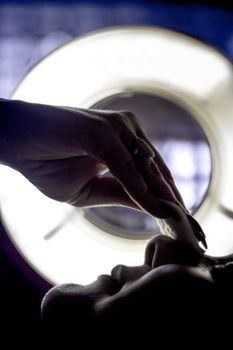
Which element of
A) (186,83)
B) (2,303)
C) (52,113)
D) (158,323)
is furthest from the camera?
(186,83)

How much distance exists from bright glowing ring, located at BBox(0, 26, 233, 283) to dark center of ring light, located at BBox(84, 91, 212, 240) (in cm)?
2

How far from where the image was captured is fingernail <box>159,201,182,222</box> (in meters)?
0.65

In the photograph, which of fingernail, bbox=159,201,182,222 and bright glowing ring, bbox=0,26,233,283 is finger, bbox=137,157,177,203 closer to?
fingernail, bbox=159,201,182,222

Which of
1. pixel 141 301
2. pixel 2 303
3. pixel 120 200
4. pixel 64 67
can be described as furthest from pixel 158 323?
pixel 64 67

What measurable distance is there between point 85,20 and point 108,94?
0.14 m

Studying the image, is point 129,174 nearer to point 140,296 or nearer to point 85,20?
point 140,296

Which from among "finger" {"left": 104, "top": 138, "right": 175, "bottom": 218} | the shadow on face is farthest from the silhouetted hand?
the shadow on face

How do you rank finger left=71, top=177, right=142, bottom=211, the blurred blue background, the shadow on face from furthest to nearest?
the blurred blue background
finger left=71, top=177, right=142, bottom=211
the shadow on face

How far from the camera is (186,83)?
92 cm

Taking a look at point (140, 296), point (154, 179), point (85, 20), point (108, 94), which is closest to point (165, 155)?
point (108, 94)

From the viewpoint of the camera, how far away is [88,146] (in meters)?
0.64

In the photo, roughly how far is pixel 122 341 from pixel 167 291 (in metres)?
0.08

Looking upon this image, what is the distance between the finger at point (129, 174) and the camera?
63 centimetres

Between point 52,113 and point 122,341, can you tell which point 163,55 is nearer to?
point 52,113
